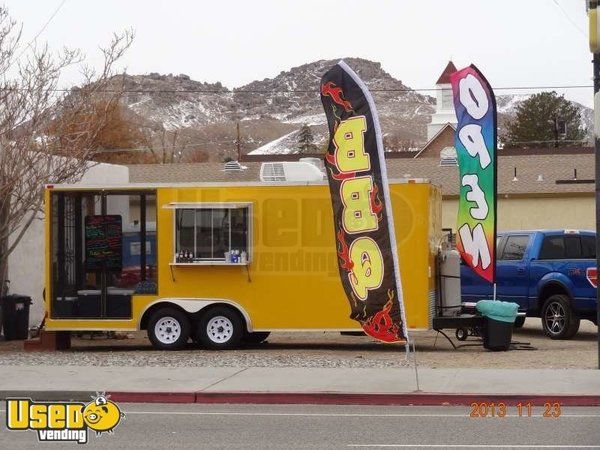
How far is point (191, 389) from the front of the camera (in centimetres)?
1370

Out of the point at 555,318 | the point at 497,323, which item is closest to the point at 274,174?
the point at 497,323

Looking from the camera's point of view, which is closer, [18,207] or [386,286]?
[386,286]

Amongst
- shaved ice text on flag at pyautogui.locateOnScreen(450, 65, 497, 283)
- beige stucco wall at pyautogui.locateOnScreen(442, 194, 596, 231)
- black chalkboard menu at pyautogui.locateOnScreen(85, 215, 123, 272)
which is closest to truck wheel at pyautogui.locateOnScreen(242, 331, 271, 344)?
black chalkboard menu at pyautogui.locateOnScreen(85, 215, 123, 272)

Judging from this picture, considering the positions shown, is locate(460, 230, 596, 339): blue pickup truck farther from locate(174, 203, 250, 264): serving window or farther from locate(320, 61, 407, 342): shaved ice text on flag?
locate(174, 203, 250, 264): serving window

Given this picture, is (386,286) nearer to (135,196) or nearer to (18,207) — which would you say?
(135,196)

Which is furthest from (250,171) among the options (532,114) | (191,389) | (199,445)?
(532,114)

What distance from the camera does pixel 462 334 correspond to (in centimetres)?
2003

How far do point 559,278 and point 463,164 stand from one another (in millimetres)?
2826

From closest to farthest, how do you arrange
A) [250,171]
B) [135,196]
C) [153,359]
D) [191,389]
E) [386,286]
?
[191,389] → [386,286] → [153,359] → [135,196] → [250,171]

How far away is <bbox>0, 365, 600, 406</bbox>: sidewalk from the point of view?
43.2 feet

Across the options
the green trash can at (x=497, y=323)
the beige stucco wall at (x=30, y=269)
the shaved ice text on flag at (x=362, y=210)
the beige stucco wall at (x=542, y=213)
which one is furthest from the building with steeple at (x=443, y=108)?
the shaved ice text on flag at (x=362, y=210)

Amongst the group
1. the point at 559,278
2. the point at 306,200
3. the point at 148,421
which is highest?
the point at 306,200

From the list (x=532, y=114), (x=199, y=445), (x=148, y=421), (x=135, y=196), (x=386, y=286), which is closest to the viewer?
(x=199, y=445)

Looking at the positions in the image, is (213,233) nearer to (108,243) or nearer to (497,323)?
(108,243)
